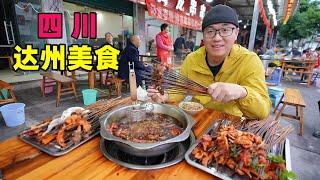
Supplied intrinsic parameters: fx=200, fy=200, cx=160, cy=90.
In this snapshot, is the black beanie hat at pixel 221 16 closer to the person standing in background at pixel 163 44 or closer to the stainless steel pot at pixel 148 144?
the stainless steel pot at pixel 148 144

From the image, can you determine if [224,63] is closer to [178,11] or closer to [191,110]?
[191,110]

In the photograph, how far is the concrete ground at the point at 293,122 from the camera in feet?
11.1

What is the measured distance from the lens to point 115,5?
31.5 feet

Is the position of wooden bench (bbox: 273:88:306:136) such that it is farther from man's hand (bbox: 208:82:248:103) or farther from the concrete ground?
man's hand (bbox: 208:82:248:103)

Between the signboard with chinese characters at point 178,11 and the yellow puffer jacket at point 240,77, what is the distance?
5.47 metres

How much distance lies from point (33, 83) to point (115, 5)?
16.7ft

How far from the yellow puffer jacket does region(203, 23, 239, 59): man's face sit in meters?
0.26

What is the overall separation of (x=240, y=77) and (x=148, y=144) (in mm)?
1359

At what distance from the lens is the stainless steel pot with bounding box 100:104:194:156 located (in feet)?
3.66

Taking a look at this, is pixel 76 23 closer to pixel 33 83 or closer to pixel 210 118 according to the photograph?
pixel 33 83

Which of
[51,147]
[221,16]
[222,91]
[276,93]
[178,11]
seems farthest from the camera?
[178,11]

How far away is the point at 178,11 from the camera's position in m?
9.60

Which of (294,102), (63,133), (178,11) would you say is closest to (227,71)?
(63,133)

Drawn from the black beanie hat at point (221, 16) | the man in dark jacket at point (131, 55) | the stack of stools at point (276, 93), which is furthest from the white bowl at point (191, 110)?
the stack of stools at point (276, 93)
